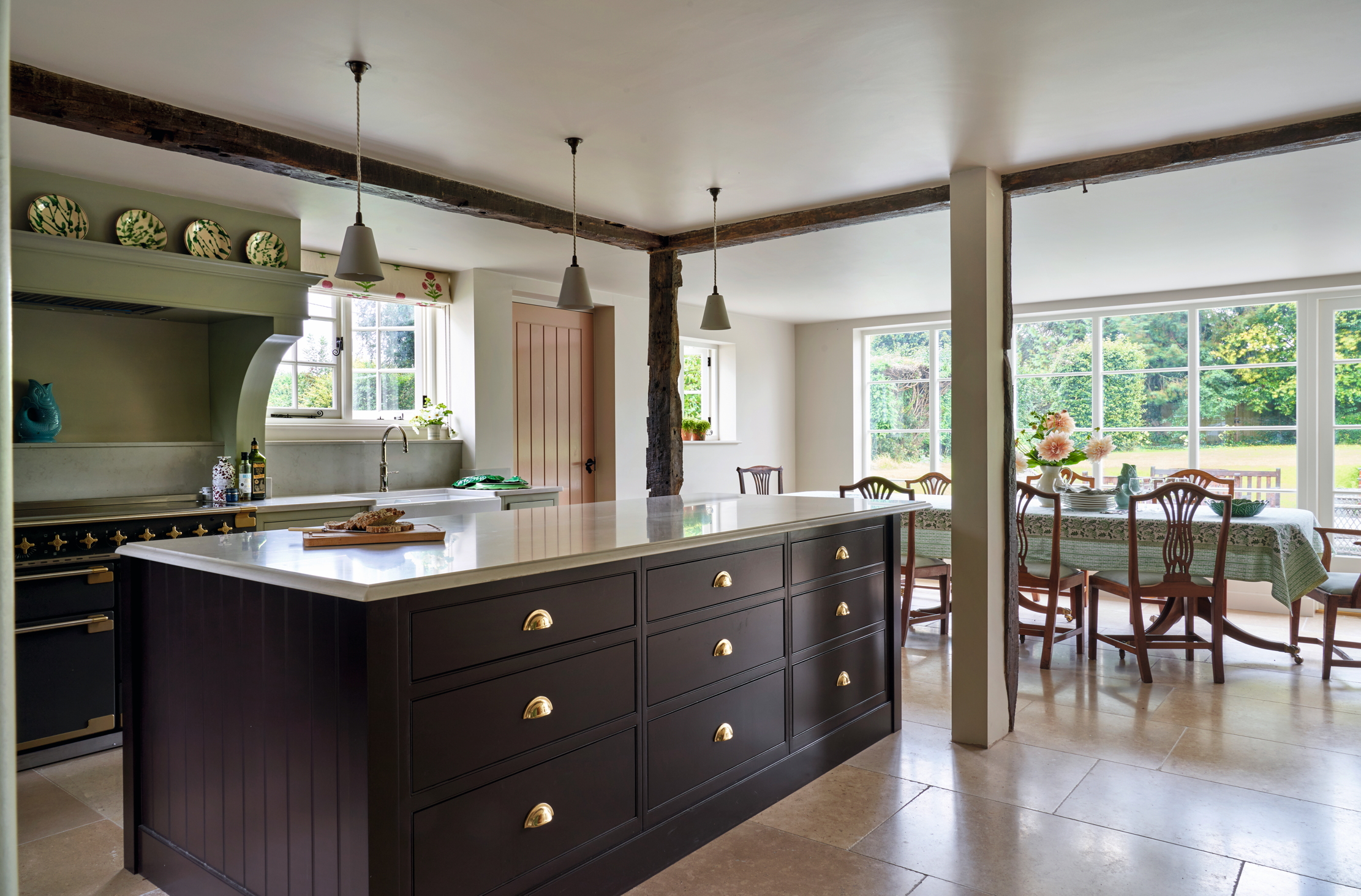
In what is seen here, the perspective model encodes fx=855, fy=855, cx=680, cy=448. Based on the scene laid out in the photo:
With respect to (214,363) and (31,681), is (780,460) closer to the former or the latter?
(214,363)

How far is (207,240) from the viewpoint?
12.7 ft

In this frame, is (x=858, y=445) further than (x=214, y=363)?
Yes

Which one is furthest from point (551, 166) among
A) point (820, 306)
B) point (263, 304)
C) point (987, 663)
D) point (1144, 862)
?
point (820, 306)

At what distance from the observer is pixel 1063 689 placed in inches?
161

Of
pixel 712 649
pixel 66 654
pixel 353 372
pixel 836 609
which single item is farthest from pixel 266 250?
pixel 836 609

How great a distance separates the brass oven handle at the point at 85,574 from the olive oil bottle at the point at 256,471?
878 mm

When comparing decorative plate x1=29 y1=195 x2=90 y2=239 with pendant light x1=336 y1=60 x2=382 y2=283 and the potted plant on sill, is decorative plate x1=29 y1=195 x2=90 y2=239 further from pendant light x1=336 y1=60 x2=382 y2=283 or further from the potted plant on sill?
the potted plant on sill

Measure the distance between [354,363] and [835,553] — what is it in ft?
11.1

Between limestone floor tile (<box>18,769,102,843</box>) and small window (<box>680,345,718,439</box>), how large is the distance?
544cm

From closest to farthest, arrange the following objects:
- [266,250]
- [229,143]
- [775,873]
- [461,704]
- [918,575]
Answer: [461,704]
[775,873]
[229,143]
[266,250]
[918,575]

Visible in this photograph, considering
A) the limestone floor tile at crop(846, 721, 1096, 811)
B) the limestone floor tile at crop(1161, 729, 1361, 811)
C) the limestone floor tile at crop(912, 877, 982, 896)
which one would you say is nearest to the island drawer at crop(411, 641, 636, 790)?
the limestone floor tile at crop(912, 877, 982, 896)

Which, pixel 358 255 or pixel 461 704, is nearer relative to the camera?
pixel 461 704

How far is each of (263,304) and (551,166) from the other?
1.61m

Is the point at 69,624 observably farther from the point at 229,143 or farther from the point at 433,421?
the point at 433,421
